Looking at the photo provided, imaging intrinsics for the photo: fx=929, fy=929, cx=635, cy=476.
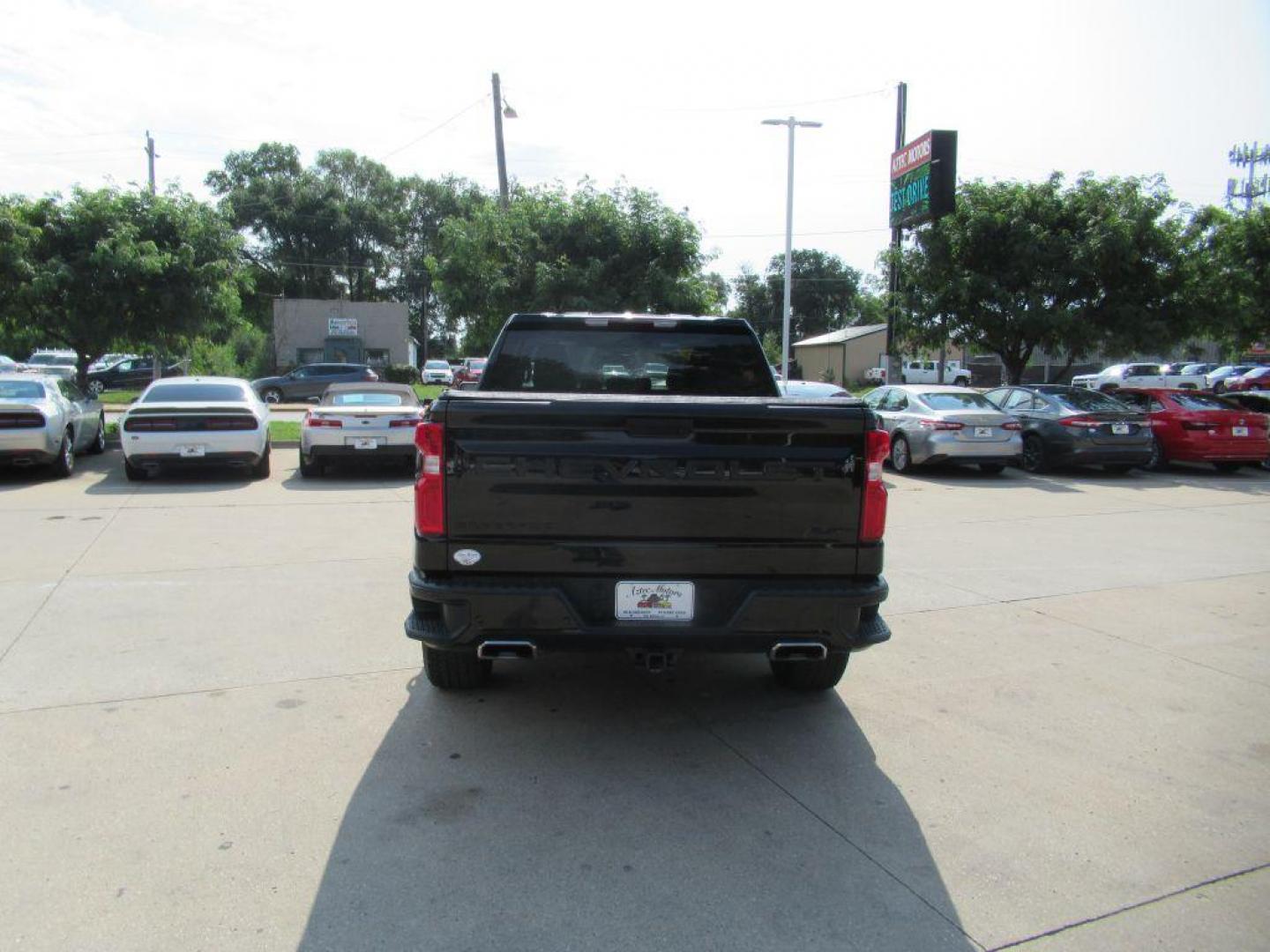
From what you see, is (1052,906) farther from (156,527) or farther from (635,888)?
(156,527)

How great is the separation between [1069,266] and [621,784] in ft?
55.4

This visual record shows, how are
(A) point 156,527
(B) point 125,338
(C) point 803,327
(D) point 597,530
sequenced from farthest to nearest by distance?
(C) point 803,327
(B) point 125,338
(A) point 156,527
(D) point 597,530

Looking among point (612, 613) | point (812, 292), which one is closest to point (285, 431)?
point (612, 613)

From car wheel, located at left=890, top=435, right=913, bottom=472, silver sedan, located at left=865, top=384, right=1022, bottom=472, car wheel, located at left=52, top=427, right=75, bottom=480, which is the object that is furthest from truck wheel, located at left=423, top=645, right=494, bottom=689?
car wheel, located at left=890, top=435, right=913, bottom=472

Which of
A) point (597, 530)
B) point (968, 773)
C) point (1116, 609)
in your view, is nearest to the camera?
point (597, 530)

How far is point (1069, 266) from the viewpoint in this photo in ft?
57.7

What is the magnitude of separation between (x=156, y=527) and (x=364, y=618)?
→ 4.51 meters

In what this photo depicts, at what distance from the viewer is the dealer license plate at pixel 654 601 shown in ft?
12.2

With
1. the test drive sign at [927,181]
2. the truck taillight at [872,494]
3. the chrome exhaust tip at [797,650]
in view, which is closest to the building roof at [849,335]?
the test drive sign at [927,181]

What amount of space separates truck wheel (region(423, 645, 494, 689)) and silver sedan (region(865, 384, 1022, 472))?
11.0 m

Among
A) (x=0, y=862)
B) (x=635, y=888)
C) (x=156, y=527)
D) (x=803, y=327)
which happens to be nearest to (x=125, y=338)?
(x=156, y=527)

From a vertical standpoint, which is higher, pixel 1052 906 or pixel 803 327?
pixel 803 327

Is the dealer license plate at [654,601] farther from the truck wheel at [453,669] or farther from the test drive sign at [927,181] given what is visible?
the test drive sign at [927,181]

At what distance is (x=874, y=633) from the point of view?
3900mm
